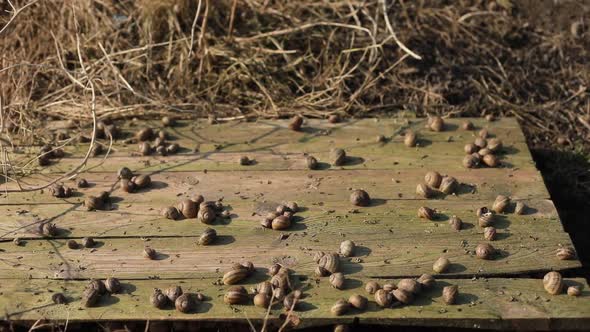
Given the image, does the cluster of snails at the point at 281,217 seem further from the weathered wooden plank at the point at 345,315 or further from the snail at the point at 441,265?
the snail at the point at 441,265

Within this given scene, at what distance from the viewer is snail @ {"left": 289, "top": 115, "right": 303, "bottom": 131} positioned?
4.37 meters

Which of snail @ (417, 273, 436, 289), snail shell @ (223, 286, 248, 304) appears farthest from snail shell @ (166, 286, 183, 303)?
snail @ (417, 273, 436, 289)

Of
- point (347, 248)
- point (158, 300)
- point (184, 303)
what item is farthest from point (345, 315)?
point (158, 300)

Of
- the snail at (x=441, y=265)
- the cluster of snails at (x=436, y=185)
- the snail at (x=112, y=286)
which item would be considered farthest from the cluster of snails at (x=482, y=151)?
the snail at (x=112, y=286)

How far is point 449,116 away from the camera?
4.82m

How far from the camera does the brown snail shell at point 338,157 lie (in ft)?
13.1

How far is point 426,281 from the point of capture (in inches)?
118

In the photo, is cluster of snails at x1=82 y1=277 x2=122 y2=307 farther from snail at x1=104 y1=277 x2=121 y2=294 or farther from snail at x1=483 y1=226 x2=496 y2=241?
snail at x1=483 y1=226 x2=496 y2=241

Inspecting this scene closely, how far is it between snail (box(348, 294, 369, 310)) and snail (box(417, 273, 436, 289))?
0.27 meters

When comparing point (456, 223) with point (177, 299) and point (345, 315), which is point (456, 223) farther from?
point (177, 299)

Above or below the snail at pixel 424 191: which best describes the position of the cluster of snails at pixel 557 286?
below

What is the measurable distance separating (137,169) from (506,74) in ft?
8.90

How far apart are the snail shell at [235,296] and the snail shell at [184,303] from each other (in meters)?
0.14

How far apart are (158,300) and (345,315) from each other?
0.78 meters
